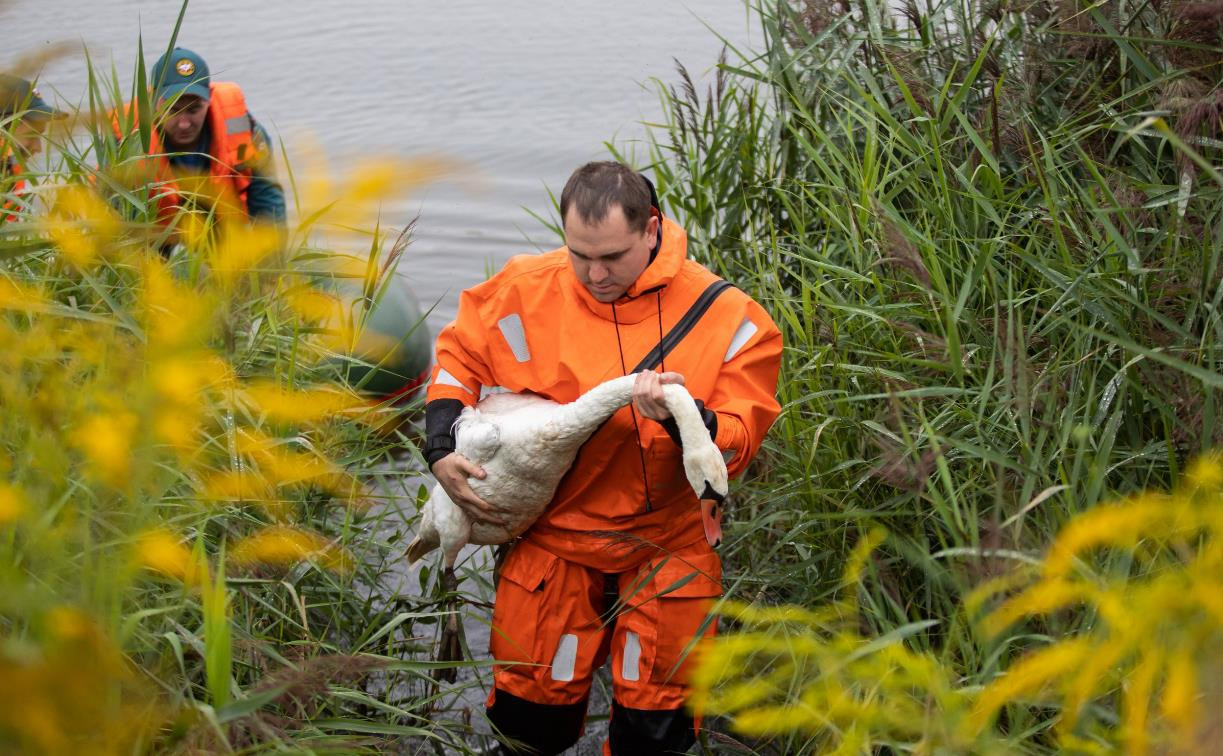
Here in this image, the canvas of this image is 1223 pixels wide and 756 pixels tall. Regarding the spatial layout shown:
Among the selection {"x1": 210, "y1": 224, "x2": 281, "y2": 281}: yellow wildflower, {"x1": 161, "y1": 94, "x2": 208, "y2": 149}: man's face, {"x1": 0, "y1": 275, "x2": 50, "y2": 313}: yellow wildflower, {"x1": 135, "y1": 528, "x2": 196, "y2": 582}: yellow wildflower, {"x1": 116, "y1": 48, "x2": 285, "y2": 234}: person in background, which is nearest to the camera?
{"x1": 135, "y1": 528, "x2": 196, "y2": 582}: yellow wildflower

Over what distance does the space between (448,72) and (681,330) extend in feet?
29.6

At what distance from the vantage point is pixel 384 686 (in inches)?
140

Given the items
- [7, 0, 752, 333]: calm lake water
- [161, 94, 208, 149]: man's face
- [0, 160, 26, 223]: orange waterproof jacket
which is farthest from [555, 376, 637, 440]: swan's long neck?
[7, 0, 752, 333]: calm lake water

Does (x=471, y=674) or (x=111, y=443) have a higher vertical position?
(x=111, y=443)

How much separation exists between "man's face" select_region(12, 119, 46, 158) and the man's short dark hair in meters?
1.30

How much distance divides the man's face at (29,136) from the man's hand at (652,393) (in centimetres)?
156

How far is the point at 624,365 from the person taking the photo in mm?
3064

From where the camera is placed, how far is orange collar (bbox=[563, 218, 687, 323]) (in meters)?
3.04

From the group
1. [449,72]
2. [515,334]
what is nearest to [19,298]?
[515,334]

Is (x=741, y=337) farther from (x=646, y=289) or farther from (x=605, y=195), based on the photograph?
(x=605, y=195)

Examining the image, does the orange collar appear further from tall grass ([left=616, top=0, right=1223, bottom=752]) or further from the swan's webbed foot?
the swan's webbed foot

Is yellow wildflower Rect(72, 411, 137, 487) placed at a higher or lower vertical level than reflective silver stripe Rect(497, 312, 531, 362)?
higher

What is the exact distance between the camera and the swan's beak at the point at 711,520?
297 centimetres

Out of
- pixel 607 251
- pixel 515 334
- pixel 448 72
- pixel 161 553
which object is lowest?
pixel 448 72
